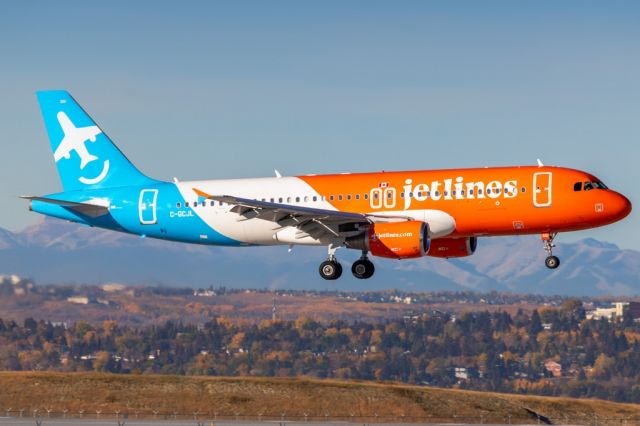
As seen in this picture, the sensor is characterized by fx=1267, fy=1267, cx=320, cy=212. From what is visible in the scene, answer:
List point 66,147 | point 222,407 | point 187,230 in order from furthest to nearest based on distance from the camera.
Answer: point 222,407
point 66,147
point 187,230

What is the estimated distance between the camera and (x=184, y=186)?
82062 millimetres

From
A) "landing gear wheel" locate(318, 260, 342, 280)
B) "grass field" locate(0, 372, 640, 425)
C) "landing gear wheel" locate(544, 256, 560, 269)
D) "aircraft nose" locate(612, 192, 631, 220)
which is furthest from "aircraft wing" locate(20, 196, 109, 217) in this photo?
"aircraft nose" locate(612, 192, 631, 220)

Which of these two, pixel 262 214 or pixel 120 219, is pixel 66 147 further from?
pixel 262 214

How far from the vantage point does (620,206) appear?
7294 cm

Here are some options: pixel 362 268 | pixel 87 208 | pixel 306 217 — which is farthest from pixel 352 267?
pixel 87 208

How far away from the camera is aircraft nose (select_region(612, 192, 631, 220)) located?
72.8m

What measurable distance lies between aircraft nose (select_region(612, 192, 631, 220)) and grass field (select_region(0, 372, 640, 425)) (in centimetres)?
3797

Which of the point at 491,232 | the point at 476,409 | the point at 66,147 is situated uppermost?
the point at 66,147

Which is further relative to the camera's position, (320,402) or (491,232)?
(320,402)

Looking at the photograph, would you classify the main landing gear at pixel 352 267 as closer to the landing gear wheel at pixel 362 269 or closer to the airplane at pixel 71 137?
the landing gear wheel at pixel 362 269

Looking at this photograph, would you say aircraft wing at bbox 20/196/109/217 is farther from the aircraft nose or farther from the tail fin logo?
the aircraft nose

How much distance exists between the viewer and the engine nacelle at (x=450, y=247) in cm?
7888

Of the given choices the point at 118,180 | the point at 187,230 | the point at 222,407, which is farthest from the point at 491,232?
the point at 222,407

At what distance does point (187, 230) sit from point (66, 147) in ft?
41.5
